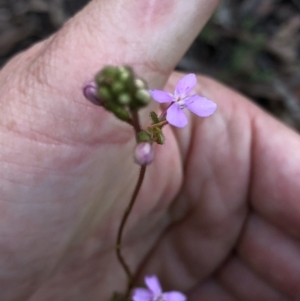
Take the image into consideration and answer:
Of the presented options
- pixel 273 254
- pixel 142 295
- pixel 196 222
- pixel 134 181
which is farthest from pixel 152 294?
pixel 273 254

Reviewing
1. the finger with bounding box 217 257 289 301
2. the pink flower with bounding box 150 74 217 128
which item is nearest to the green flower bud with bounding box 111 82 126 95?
the pink flower with bounding box 150 74 217 128

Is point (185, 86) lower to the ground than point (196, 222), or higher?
higher

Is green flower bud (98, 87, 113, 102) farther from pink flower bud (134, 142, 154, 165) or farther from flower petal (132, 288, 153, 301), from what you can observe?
flower petal (132, 288, 153, 301)

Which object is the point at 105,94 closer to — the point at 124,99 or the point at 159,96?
the point at 124,99

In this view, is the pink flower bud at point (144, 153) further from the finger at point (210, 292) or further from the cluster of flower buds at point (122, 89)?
the finger at point (210, 292)

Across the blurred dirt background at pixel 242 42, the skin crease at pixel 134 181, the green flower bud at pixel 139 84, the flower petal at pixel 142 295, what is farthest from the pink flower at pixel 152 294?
the blurred dirt background at pixel 242 42

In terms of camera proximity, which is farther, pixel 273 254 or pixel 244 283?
pixel 244 283
